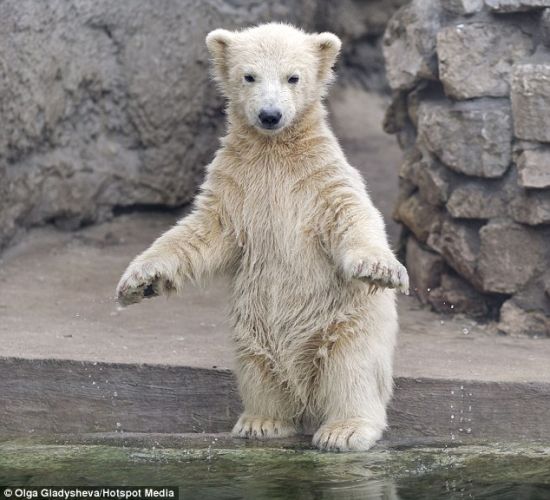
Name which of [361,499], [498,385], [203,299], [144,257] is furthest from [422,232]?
[361,499]

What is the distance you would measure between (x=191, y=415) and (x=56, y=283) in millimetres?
2073

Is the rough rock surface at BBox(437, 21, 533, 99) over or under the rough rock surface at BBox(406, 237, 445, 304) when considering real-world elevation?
over

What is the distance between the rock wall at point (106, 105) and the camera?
6918 millimetres

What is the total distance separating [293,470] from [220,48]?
6.12 ft

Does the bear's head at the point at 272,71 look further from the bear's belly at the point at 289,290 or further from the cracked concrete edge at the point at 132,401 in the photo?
the cracked concrete edge at the point at 132,401

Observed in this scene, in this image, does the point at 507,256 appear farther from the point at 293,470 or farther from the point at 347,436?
the point at 293,470

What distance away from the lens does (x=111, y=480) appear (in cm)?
408

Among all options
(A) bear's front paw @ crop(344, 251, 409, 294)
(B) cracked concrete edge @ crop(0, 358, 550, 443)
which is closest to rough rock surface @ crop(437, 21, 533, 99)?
(B) cracked concrete edge @ crop(0, 358, 550, 443)

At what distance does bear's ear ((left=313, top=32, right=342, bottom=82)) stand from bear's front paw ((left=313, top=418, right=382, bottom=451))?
1499mm

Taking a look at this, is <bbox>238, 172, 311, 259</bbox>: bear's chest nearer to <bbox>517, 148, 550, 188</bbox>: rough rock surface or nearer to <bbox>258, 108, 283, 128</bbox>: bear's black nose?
<bbox>258, 108, 283, 128</bbox>: bear's black nose

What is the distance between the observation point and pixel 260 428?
4582mm

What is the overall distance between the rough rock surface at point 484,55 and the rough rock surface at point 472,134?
0.07 metres

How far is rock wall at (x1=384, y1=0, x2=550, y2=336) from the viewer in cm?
578

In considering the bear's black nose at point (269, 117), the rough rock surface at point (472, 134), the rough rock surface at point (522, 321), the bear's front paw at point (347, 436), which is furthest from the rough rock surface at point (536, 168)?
the bear's front paw at point (347, 436)
